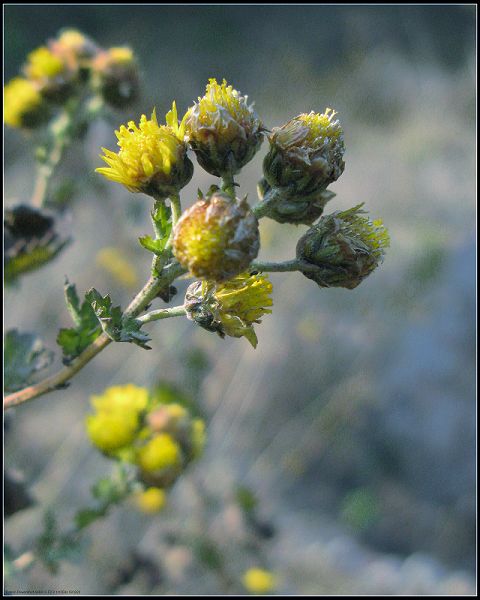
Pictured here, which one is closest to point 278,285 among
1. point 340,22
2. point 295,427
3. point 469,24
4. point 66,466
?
point 295,427

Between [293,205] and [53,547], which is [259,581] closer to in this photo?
[53,547]

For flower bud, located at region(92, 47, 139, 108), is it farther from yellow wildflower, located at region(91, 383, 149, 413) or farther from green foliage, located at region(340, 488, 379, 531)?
green foliage, located at region(340, 488, 379, 531)

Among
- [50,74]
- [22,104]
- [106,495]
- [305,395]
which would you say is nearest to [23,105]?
[22,104]

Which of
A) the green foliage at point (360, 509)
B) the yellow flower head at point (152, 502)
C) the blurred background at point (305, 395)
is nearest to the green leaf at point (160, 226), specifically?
the blurred background at point (305, 395)

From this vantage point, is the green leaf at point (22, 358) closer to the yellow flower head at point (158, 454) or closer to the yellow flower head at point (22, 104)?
the yellow flower head at point (158, 454)

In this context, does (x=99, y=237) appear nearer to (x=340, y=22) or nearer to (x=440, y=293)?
(x=440, y=293)

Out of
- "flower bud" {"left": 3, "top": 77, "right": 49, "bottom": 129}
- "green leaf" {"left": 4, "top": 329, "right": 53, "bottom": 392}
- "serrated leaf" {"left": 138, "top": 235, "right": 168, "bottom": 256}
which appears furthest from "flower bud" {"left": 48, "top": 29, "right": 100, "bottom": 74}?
"serrated leaf" {"left": 138, "top": 235, "right": 168, "bottom": 256}

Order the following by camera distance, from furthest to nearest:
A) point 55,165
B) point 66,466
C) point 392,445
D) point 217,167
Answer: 1. point 392,445
2. point 66,466
3. point 55,165
4. point 217,167

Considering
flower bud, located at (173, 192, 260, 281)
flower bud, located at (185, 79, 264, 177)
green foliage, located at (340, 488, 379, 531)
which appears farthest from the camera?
green foliage, located at (340, 488, 379, 531)
